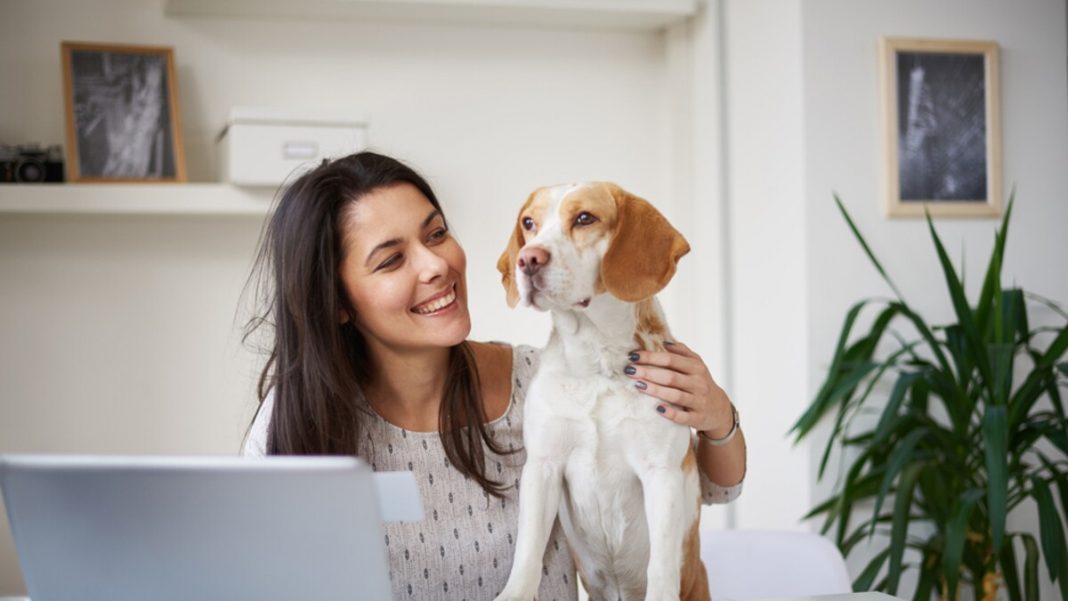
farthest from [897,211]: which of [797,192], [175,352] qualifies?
[175,352]

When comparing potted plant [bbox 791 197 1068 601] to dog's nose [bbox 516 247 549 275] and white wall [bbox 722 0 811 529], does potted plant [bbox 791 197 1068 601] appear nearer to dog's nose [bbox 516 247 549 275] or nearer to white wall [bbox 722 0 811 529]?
white wall [bbox 722 0 811 529]

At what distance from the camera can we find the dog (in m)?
1.20

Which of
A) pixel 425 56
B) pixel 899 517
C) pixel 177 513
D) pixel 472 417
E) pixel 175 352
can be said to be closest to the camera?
pixel 177 513

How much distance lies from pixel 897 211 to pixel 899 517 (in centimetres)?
92

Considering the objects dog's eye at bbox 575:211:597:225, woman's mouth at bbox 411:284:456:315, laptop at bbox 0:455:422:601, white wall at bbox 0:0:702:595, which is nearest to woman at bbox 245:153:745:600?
woman's mouth at bbox 411:284:456:315

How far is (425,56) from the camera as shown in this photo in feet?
11.2

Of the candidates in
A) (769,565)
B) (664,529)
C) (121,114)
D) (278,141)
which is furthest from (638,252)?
(121,114)

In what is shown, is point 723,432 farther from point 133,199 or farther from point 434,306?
point 133,199

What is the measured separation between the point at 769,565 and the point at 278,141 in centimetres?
184

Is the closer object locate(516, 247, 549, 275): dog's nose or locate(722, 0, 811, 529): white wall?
locate(516, 247, 549, 275): dog's nose

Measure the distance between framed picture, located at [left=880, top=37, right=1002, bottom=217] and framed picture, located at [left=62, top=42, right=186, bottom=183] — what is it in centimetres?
205

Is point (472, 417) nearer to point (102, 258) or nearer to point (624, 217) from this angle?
point (624, 217)

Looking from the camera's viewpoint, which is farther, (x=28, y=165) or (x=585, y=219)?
(x=28, y=165)

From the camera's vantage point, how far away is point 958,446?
2615 millimetres
